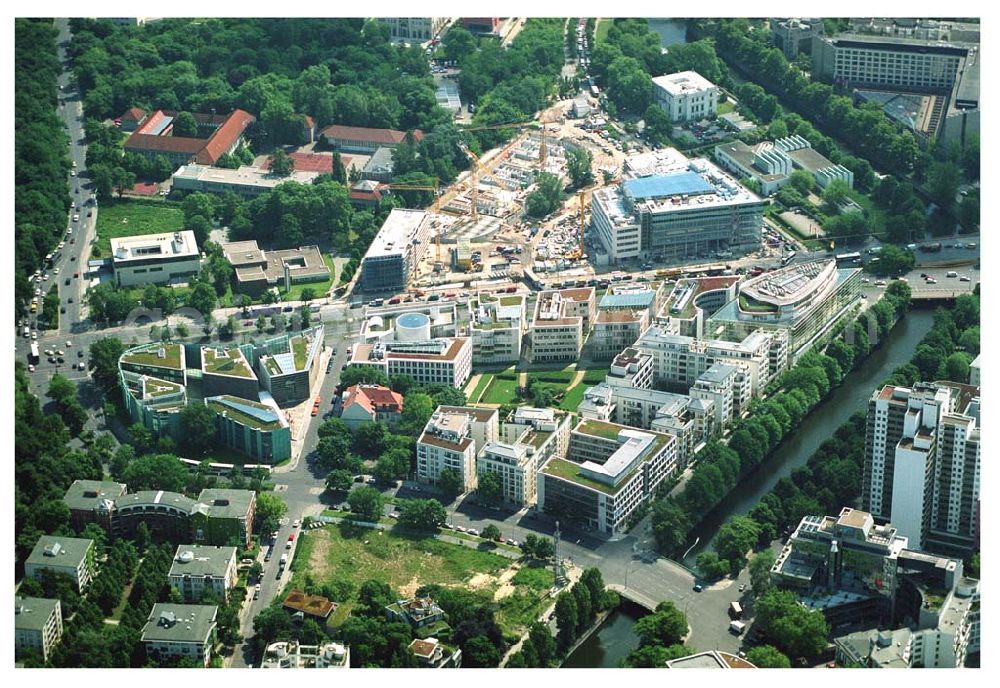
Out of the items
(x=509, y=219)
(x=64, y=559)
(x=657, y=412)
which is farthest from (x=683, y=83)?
(x=64, y=559)

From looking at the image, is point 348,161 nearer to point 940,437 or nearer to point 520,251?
point 520,251

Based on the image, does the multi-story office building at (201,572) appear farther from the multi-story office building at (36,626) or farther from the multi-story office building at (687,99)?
the multi-story office building at (687,99)

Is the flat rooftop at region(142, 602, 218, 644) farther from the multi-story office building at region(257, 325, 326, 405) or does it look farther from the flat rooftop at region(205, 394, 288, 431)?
the multi-story office building at region(257, 325, 326, 405)

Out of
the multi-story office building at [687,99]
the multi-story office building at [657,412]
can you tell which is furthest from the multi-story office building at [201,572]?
the multi-story office building at [687,99]

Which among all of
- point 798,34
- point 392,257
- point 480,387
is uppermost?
point 798,34

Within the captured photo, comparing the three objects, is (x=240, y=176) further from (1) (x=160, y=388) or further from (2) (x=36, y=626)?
(2) (x=36, y=626)

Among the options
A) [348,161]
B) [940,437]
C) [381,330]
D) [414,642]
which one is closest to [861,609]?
[940,437]

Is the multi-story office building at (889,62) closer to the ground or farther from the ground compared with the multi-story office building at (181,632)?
farther from the ground
